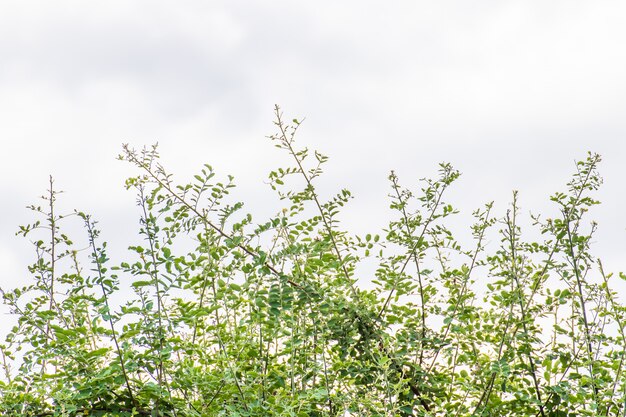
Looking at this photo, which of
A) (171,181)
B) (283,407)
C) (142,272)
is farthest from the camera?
(171,181)

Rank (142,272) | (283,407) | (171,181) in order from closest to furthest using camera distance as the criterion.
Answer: (283,407) → (142,272) → (171,181)

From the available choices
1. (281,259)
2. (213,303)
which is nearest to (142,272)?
(213,303)

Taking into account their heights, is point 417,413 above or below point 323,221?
below

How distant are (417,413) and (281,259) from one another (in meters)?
1.41

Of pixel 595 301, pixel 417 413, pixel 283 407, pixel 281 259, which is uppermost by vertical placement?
pixel 595 301

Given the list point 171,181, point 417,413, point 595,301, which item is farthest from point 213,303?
point 595,301

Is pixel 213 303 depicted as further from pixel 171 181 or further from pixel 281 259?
pixel 171 181

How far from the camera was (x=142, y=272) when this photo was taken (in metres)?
4.93

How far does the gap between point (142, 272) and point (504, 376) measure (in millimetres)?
2331

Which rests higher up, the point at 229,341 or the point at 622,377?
the point at 622,377

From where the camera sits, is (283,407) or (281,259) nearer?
(283,407)

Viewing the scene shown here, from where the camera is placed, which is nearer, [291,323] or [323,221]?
[291,323]

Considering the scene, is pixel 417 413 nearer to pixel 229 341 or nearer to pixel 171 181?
pixel 229 341

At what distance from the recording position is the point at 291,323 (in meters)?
5.04
